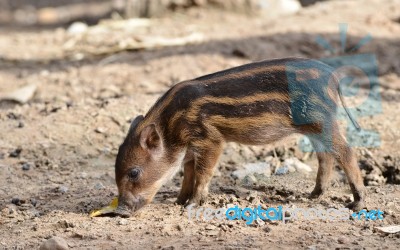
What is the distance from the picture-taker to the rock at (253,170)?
25.9 ft

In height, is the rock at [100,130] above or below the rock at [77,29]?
above

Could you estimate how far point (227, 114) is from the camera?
6.68 meters

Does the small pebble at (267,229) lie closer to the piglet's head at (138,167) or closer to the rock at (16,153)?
the piglet's head at (138,167)

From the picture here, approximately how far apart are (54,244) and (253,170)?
2858 mm

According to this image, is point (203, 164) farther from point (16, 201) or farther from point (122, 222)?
point (16, 201)

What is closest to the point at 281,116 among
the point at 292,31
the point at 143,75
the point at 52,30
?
the point at 143,75

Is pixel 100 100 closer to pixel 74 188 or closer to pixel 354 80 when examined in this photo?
pixel 74 188

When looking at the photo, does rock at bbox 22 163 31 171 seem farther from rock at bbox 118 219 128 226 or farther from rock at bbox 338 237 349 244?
rock at bbox 338 237 349 244

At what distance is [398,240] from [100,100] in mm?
5183

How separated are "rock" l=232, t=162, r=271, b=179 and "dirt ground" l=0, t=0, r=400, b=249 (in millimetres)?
129

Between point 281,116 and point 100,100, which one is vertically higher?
point 281,116

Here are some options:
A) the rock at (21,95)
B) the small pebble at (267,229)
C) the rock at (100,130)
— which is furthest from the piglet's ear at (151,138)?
the rock at (21,95)

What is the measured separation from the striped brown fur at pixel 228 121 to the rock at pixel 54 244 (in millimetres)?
1030

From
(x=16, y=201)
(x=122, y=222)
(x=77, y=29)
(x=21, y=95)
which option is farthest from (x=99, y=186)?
(x=77, y=29)
